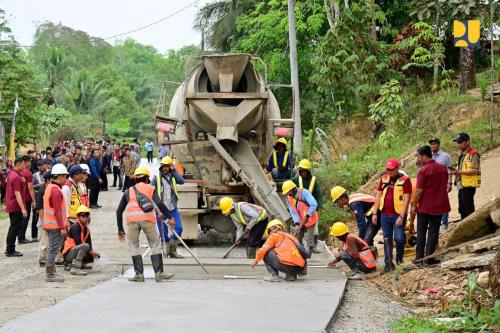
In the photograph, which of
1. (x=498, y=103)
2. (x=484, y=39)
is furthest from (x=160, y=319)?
(x=484, y=39)

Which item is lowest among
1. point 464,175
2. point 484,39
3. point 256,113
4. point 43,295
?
point 43,295

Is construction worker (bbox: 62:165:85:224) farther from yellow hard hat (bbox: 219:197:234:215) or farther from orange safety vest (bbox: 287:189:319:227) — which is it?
orange safety vest (bbox: 287:189:319:227)

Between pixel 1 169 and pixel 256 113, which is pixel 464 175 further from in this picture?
pixel 1 169

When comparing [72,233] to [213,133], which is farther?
[213,133]

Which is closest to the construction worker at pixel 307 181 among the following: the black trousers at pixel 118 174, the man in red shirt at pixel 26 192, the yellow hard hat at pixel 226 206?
the yellow hard hat at pixel 226 206

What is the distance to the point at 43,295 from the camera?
10656mm

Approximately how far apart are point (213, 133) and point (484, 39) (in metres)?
16.7

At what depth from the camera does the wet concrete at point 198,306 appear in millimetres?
8211

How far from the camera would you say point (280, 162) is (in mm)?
15891

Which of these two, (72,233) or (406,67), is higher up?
(406,67)

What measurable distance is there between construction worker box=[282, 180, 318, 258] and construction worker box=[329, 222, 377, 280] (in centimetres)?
131

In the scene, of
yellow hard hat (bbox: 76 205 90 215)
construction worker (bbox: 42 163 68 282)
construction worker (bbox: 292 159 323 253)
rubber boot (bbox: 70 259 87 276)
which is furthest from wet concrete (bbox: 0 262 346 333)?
construction worker (bbox: 292 159 323 253)

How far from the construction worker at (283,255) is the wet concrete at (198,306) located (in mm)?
191

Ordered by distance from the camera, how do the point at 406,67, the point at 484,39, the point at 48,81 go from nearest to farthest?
the point at 406,67
the point at 484,39
the point at 48,81
